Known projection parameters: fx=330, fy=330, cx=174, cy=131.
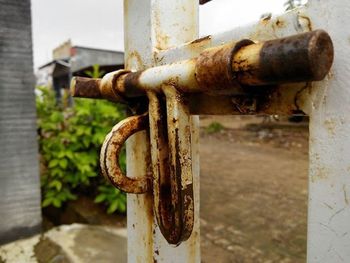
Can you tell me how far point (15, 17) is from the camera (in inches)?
89.7

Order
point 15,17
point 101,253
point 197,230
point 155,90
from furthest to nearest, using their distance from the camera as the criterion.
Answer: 1. point 15,17
2. point 101,253
3. point 197,230
4. point 155,90

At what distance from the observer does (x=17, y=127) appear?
7.70 ft

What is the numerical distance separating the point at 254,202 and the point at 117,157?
3.61 meters

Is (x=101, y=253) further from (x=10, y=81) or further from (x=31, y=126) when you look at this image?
(x=10, y=81)

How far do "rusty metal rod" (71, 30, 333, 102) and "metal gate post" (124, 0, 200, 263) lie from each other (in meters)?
0.16

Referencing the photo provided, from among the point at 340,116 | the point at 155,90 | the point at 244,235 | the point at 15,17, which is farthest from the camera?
the point at 244,235

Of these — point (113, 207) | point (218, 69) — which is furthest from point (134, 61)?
point (113, 207)

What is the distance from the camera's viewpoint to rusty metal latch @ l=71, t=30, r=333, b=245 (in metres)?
0.34

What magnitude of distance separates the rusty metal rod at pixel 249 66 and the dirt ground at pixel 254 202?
2.37m

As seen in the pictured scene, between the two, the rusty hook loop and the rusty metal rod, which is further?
the rusty hook loop

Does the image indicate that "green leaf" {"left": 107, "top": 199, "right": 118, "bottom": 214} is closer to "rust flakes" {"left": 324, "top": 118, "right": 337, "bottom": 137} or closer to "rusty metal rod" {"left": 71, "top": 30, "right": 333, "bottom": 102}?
"rusty metal rod" {"left": 71, "top": 30, "right": 333, "bottom": 102}

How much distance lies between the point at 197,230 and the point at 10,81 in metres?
2.08

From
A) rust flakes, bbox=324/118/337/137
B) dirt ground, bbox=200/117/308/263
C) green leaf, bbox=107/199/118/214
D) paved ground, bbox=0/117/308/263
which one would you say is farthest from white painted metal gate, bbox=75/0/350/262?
green leaf, bbox=107/199/118/214

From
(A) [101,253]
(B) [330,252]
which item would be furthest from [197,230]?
(A) [101,253]
